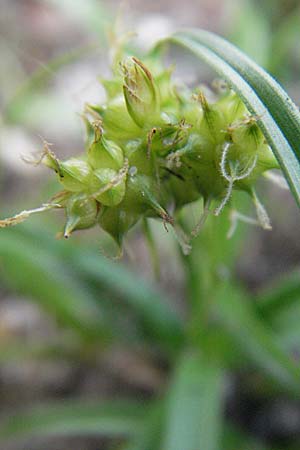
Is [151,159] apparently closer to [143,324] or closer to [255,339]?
[255,339]

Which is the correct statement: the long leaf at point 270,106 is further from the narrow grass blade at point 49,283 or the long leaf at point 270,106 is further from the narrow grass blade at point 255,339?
the narrow grass blade at point 49,283

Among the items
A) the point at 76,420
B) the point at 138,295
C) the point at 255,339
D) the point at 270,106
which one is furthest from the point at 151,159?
the point at 76,420

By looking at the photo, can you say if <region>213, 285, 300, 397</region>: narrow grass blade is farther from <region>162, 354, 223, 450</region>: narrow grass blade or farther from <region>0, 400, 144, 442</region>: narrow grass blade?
A: <region>0, 400, 144, 442</region>: narrow grass blade

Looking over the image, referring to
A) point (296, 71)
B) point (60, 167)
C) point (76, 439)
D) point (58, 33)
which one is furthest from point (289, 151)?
point (58, 33)

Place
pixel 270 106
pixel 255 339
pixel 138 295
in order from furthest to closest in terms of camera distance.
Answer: pixel 138 295, pixel 255 339, pixel 270 106

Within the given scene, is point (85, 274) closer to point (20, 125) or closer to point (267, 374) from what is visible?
point (267, 374)

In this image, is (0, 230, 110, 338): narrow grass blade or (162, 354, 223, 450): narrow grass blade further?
(0, 230, 110, 338): narrow grass blade

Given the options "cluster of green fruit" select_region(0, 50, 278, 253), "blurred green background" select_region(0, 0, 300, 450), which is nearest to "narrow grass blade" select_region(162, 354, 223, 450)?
"blurred green background" select_region(0, 0, 300, 450)
